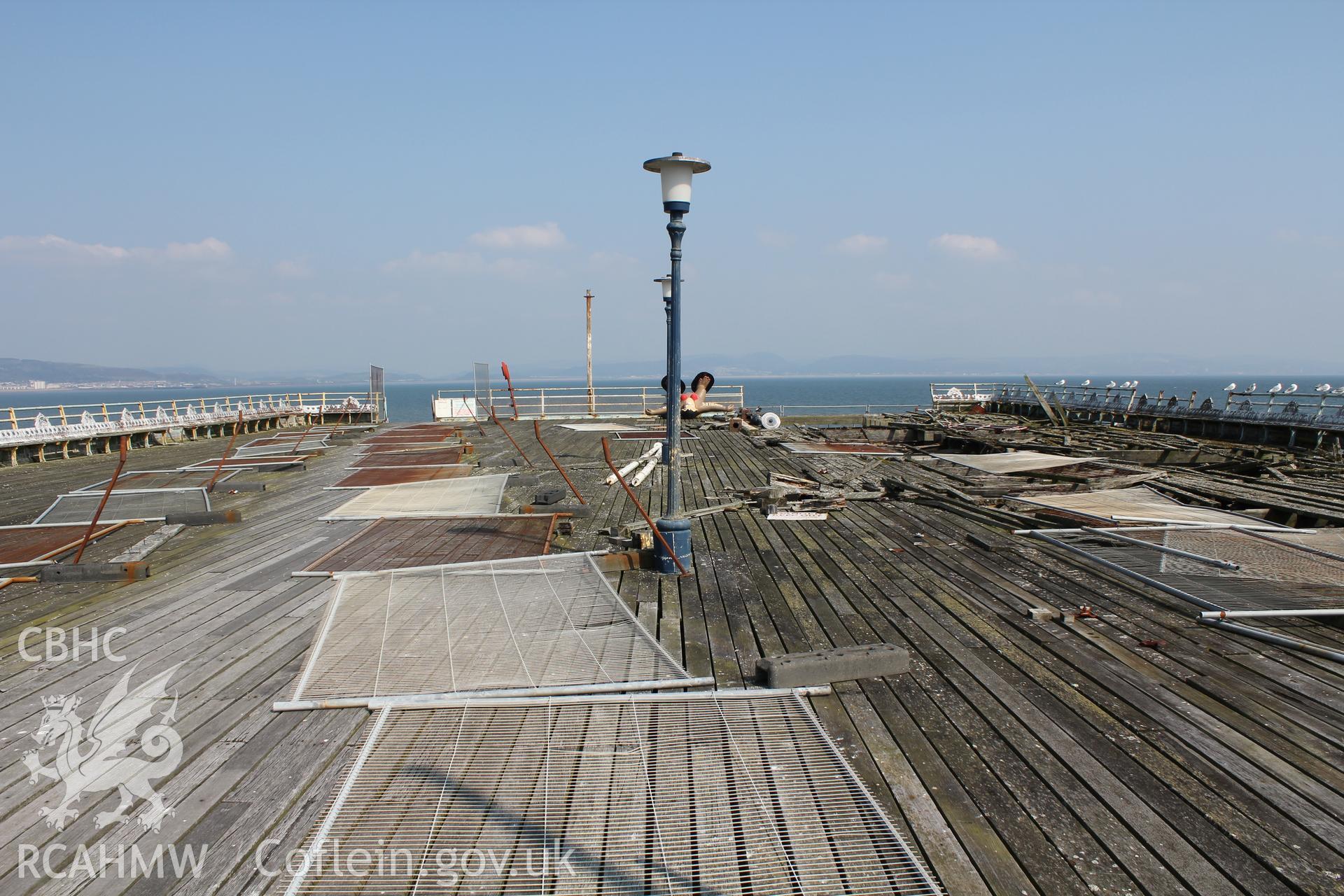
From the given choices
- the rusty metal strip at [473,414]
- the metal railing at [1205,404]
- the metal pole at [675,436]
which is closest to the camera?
the metal pole at [675,436]

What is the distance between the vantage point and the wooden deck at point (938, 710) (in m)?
2.54

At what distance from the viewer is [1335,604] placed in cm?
485

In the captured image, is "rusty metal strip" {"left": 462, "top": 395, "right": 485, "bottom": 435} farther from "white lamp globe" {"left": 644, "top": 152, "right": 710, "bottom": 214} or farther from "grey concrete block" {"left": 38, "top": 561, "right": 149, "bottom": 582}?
"white lamp globe" {"left": 644, "top": 152, "right": 710, "bottom": 214}

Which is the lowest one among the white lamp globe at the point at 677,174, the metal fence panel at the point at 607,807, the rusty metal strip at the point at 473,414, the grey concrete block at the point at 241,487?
the metal fence panel at the point at 607,807

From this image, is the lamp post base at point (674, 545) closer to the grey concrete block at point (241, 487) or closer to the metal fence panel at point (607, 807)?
the metal fence panel at point (607, 807)

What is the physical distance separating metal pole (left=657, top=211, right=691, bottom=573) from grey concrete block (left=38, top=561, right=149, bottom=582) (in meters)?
4.69

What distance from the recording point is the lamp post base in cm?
599

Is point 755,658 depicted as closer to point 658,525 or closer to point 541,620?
point 541,620

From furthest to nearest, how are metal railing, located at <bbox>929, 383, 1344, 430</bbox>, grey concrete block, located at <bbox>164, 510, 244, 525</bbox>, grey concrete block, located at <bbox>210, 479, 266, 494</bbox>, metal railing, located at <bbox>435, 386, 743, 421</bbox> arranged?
1. metal railing, located at <bbox>435, 386, 743, 421</bbox>
2. metal railing, located at <bbox>929, 383, 1344, 430</bbox>
3. grey concrete block, located at <bbox>210, 479, 266, 494</bbox>
4. grey concrete block, located at <bbox>164, 510, 244, 525</bbox>

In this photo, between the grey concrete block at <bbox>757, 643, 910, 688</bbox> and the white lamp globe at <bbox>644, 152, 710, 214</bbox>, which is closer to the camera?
the grey concrete block at <bbox>757, 643, 910, 688</bbox>

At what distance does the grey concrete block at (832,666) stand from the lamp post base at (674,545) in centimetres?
206

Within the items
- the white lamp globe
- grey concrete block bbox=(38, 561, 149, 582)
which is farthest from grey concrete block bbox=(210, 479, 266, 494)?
the white lamp globe

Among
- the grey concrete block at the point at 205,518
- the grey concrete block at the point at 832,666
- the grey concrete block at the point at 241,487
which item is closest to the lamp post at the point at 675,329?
the grey concrete block at the point at 832,666

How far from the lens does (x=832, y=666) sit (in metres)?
3.91
